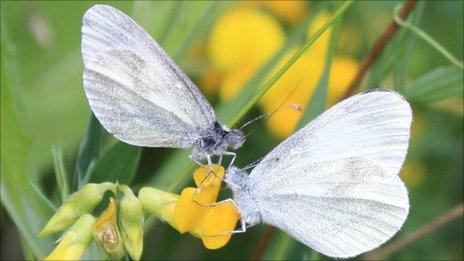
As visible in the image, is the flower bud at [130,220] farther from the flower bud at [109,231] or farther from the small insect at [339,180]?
the small insect at [339,180]

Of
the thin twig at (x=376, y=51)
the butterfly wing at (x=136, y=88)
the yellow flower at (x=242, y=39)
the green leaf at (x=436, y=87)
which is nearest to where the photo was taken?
the butterfly wing at (x=136, y=88)

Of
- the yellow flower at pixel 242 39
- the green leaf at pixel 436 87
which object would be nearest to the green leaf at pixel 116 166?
the green leaf at pixel 436 87

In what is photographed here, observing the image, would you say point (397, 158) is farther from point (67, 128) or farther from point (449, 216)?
point (67, 128)

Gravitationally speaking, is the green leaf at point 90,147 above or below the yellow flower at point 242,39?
above

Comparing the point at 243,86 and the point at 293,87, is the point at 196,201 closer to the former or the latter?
the point at 243,86

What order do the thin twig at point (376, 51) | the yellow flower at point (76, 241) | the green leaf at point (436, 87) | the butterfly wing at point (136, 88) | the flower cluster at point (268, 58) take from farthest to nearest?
1. the flower cluster at point (268, 58)
2. the thin twig at point (376, 51)
3. the green leaf at point (436, 87)
4. the butterfly wing at point (136, 88)
5. the yellow flower at point (76, 241)

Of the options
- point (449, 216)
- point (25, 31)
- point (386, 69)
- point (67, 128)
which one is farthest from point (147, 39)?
point (25, 31)

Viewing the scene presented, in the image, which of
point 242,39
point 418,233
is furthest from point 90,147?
point 242,39
